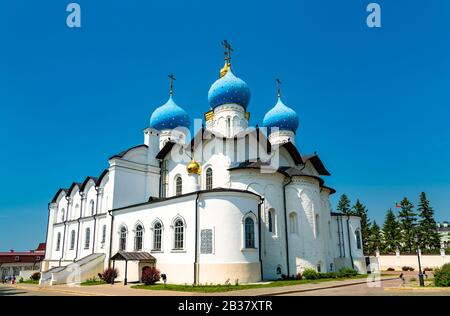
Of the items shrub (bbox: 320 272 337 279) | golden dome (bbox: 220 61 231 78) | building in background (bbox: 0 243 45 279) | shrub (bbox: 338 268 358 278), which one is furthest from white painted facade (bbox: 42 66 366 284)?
building in background (bbox: 0 243 45 279)

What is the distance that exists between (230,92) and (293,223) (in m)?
11.0

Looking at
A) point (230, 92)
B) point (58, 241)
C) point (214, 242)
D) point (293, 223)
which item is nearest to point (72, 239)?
point (58, 241)

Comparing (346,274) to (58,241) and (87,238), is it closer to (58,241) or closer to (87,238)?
(87,238)

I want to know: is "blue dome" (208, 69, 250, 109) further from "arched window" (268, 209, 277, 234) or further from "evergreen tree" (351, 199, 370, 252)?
"evergreen tree" (351, 199, 370, 252)

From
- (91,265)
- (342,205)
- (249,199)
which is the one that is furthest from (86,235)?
(342,205)

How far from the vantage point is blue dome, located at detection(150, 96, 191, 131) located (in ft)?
99.5

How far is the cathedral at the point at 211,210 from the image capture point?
61.0ft

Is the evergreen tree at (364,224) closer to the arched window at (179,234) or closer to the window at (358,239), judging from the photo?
the window at (358,239)

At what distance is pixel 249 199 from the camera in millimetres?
19391

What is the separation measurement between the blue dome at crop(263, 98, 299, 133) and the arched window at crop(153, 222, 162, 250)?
1476cm

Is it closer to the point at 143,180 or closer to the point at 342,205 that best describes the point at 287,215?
the point at 143,180

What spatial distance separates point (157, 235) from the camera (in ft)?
69.2

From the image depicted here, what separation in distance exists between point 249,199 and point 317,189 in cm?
645
